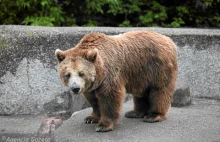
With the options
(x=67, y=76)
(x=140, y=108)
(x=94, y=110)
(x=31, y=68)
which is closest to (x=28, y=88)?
(x=31, y=68)

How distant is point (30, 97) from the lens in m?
7.18

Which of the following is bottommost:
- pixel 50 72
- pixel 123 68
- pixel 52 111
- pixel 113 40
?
pixel 52 111

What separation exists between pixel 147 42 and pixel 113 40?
46cm

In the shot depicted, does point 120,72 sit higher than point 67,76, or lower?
lower

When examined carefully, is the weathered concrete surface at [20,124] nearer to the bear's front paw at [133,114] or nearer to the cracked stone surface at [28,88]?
the cracked stone surface at [28,88]

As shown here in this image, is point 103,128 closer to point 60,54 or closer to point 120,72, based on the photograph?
point 120,72

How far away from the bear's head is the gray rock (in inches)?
95.7

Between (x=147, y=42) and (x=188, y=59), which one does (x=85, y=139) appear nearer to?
(x=147, y=42)

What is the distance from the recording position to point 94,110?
18.1 feet

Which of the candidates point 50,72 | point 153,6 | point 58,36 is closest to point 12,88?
point 50,72

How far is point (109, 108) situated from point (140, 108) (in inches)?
33.5

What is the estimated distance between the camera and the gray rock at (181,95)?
7.02 meters

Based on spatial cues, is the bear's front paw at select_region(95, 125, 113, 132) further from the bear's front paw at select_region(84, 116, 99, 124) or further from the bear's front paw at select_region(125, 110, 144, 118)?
the bear's front paw at select_region(125, 110, 144, 118)

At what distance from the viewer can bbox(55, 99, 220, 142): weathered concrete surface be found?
204 inches
